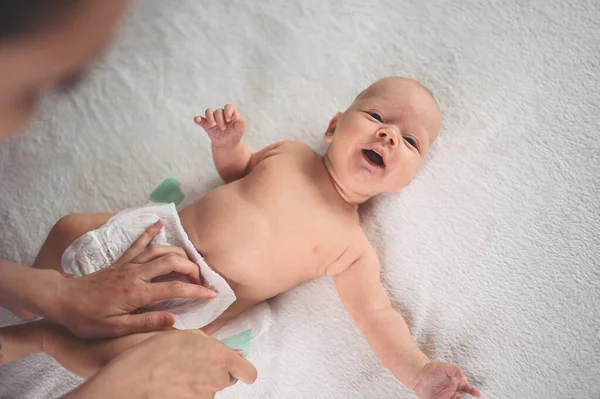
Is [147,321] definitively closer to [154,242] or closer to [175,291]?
[175,291]

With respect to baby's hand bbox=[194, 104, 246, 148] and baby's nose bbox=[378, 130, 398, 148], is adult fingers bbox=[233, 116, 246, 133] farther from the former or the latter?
baby's nose bbox=[378, 130, 398, 148]

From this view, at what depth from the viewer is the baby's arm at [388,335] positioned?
108 centimetres

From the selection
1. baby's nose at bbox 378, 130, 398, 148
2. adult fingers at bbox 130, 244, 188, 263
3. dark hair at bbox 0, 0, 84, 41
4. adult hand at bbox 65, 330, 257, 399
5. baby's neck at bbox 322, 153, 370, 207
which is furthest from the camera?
baby's neck at bbox 322, 153, 370, 207

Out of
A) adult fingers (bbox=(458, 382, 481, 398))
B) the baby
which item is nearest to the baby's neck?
the baby

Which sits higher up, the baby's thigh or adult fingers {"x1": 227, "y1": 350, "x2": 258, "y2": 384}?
the baby's thigh

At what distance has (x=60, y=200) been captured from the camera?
137 centimetres

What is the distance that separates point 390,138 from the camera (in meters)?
1.16

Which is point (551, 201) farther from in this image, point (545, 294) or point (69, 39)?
point (69, 39)

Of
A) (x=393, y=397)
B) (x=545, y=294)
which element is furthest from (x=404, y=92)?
(x=393, y=397)

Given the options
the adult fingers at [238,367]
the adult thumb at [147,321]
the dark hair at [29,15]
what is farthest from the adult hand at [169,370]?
the dark hair at [29,15]

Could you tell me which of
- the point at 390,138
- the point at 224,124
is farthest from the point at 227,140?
the point at 390,138

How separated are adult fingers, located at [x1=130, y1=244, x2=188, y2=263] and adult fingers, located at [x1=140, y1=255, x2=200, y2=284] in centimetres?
1

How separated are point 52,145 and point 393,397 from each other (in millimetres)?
1008

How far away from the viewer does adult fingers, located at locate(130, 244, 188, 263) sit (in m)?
1.06
